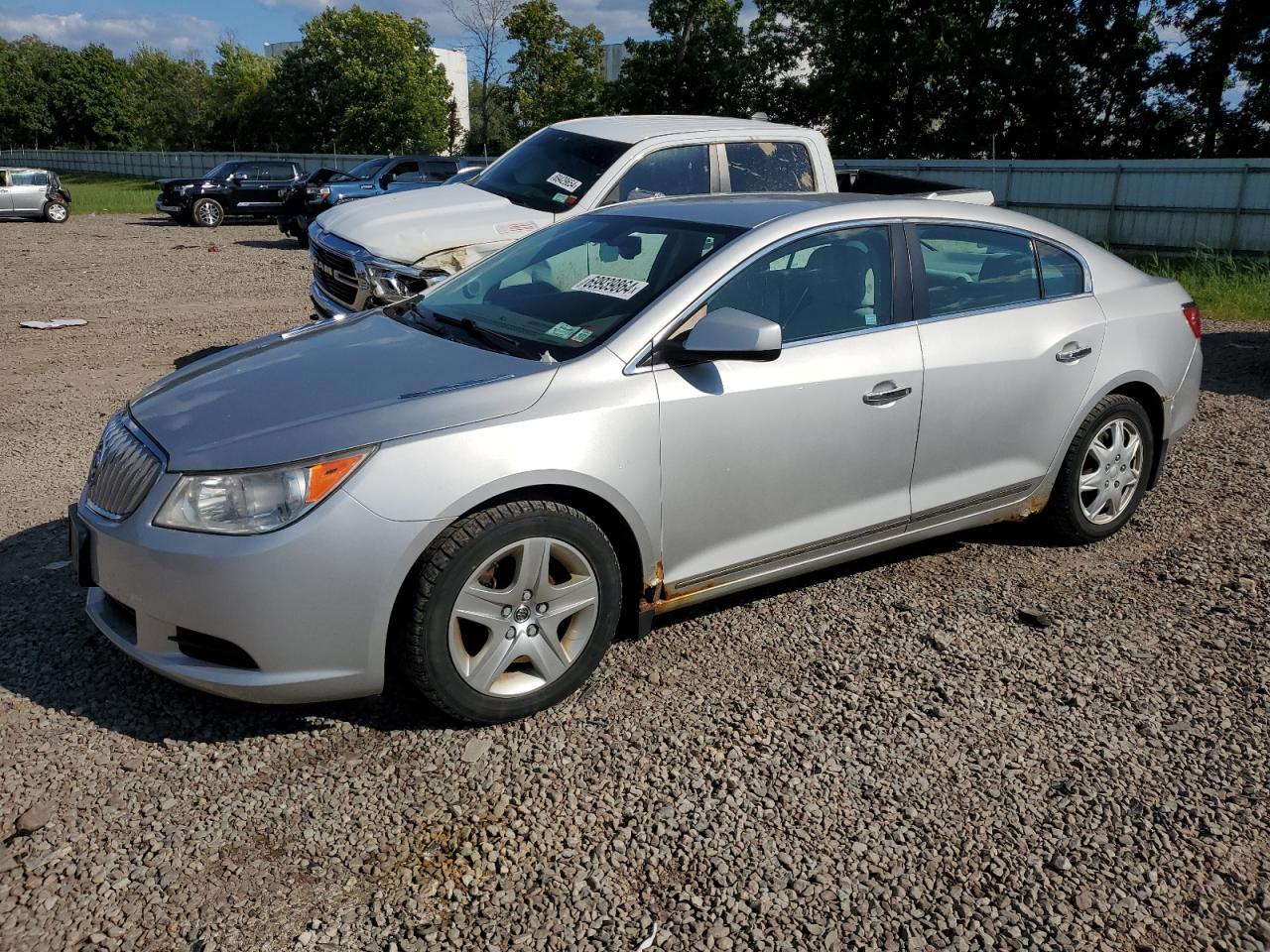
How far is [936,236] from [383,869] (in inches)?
126

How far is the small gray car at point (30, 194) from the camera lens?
27.5 m

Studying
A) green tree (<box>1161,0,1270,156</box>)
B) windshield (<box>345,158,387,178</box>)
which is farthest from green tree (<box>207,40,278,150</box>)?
green tree (<box>1161,0,1270,156</box>)

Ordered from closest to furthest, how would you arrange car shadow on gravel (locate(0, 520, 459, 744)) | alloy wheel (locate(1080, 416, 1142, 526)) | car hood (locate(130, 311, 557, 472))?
car hood (locate(130, 311, 557, 472)), car shadow on gravel (locate(0, 520, 459, 744)), alloy wheel (locate(1080, 416, 1142, 526))

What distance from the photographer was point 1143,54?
3186 centimetres

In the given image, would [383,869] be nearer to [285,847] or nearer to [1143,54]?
[285,847]

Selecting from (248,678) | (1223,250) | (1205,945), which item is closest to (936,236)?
(1205,945)

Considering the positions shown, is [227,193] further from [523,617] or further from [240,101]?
[240,101]

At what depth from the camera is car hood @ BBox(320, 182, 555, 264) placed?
7426 millimetres

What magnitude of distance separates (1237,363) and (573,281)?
7.55m

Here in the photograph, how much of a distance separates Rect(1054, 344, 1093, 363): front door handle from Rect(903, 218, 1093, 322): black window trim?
224 mm

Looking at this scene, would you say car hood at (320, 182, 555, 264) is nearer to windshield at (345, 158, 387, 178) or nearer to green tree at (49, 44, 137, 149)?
windshield at (345, 158, 387, 178)

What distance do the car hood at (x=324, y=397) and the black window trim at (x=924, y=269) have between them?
164 cm

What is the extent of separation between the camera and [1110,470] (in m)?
5.03

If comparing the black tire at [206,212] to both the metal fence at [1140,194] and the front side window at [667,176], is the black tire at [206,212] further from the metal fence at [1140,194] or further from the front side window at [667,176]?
the front side window at [667,176]
